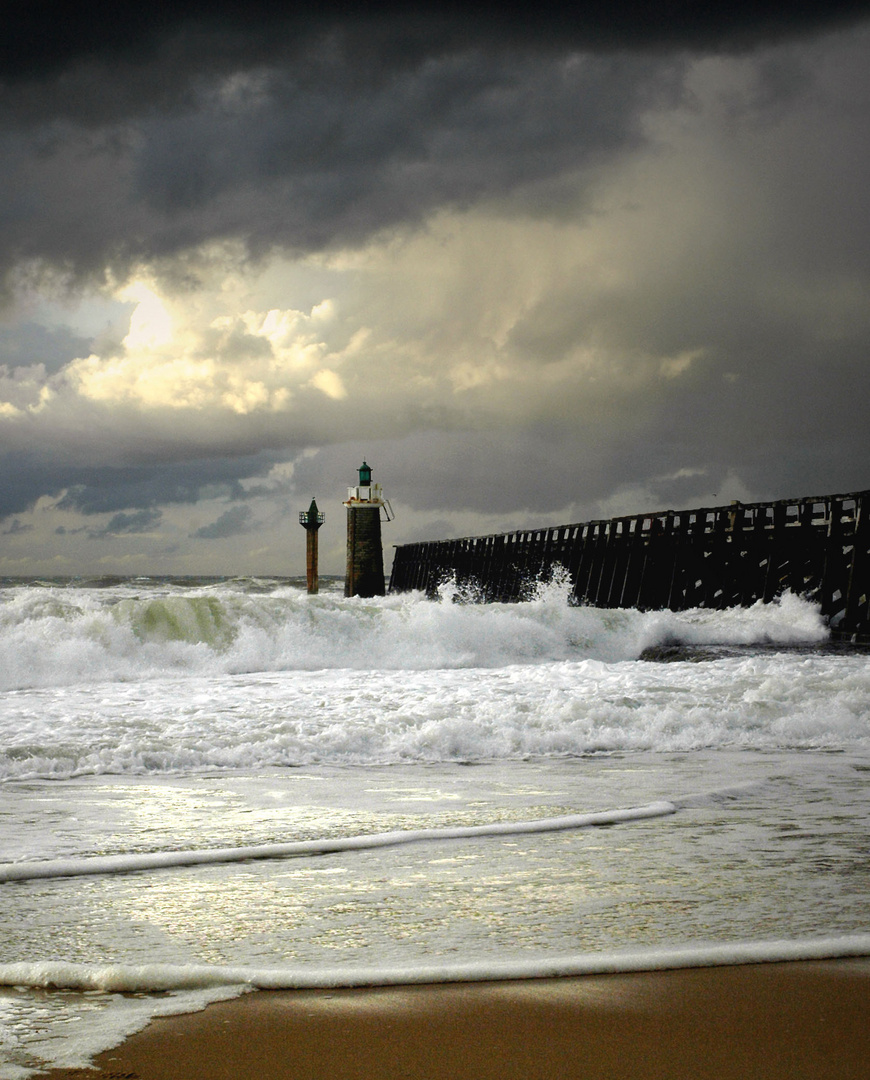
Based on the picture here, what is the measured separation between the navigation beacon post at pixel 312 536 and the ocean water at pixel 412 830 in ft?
90.8

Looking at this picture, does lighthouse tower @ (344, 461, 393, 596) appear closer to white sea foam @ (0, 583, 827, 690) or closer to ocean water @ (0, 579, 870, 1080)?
white sea foam @ (0, 583, 827, 690)

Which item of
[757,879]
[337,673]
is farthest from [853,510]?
[757,879]

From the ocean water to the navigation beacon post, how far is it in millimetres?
27662

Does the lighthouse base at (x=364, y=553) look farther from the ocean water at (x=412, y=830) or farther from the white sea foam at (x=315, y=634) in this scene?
the ocean water at (x=412, y=830)

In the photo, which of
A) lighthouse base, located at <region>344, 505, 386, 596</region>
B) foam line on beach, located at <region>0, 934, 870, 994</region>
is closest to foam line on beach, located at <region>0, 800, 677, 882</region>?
foam line on beach, located at <region>0, 934, 870, 994</region>

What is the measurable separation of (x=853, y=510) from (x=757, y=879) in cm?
1565

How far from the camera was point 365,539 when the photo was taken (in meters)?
37.4

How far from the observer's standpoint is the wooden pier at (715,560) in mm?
17422

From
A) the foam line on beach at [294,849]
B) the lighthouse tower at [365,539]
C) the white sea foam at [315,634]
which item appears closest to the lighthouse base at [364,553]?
the lighthouse tower at [365,539]

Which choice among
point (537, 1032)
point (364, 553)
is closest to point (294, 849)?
point (537, 1032)

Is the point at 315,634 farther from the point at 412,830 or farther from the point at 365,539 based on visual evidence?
the point at 365,539

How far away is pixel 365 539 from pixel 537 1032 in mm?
35483

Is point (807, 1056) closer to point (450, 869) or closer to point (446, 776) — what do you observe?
point (450, 869)

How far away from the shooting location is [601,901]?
10.1 ft
